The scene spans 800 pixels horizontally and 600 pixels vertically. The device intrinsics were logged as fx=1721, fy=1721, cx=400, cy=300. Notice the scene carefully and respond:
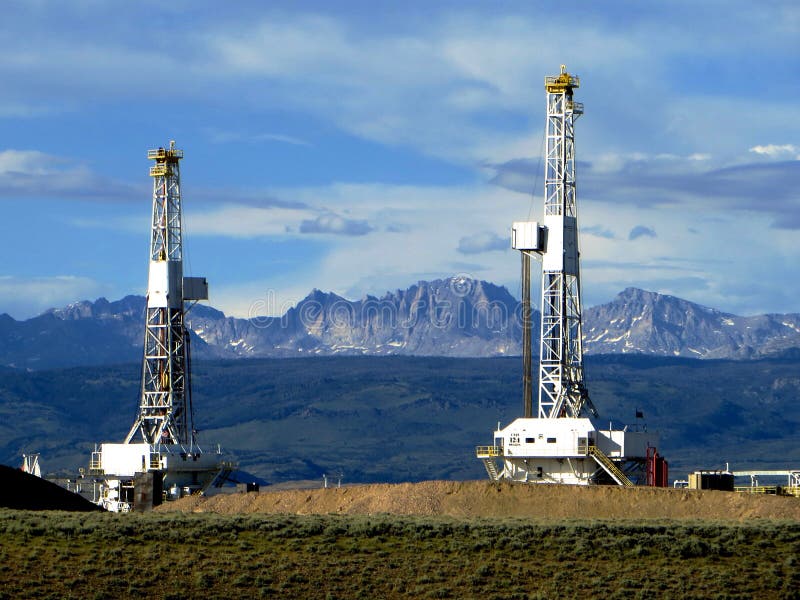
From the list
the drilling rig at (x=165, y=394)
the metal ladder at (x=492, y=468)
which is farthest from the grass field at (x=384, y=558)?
the drilling rig at (x=165, y=394)

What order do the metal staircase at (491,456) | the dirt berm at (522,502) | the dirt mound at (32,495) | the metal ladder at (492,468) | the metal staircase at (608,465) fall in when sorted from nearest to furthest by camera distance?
the dirt berm at (522,502) < the dirt mound at (32,495) < the metal staircase at (608,465) < the metal staircase at (491,456) < the metal ladder at (492,468)

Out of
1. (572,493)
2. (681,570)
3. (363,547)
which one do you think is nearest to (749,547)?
(681,570)

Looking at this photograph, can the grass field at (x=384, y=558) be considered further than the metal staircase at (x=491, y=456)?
No

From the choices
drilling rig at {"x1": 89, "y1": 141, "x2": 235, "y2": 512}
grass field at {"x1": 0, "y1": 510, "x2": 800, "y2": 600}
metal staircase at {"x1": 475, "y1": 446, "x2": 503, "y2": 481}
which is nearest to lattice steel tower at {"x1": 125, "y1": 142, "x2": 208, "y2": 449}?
drilling rig at {"x1": 89, "y1": 141, "x2": 235, "y2": 512}

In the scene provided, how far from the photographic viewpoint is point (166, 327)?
322 ft

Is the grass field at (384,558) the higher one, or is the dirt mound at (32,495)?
the dirt mound at (32,495)

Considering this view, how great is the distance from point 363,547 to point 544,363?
37.2 m

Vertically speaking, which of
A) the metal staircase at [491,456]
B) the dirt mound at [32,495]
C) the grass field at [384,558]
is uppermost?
the metal staircase at [491,456]

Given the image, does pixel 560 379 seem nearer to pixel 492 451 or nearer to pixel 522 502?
pixel 492 451

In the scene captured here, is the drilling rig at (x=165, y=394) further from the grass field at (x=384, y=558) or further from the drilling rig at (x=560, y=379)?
the grass field at (x=384, y=558)

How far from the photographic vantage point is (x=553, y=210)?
Result: 86062mm

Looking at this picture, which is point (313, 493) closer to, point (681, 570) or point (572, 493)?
point (572, 493)

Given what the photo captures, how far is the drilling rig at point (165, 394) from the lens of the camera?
9275 cm

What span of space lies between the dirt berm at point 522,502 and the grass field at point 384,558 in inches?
406
